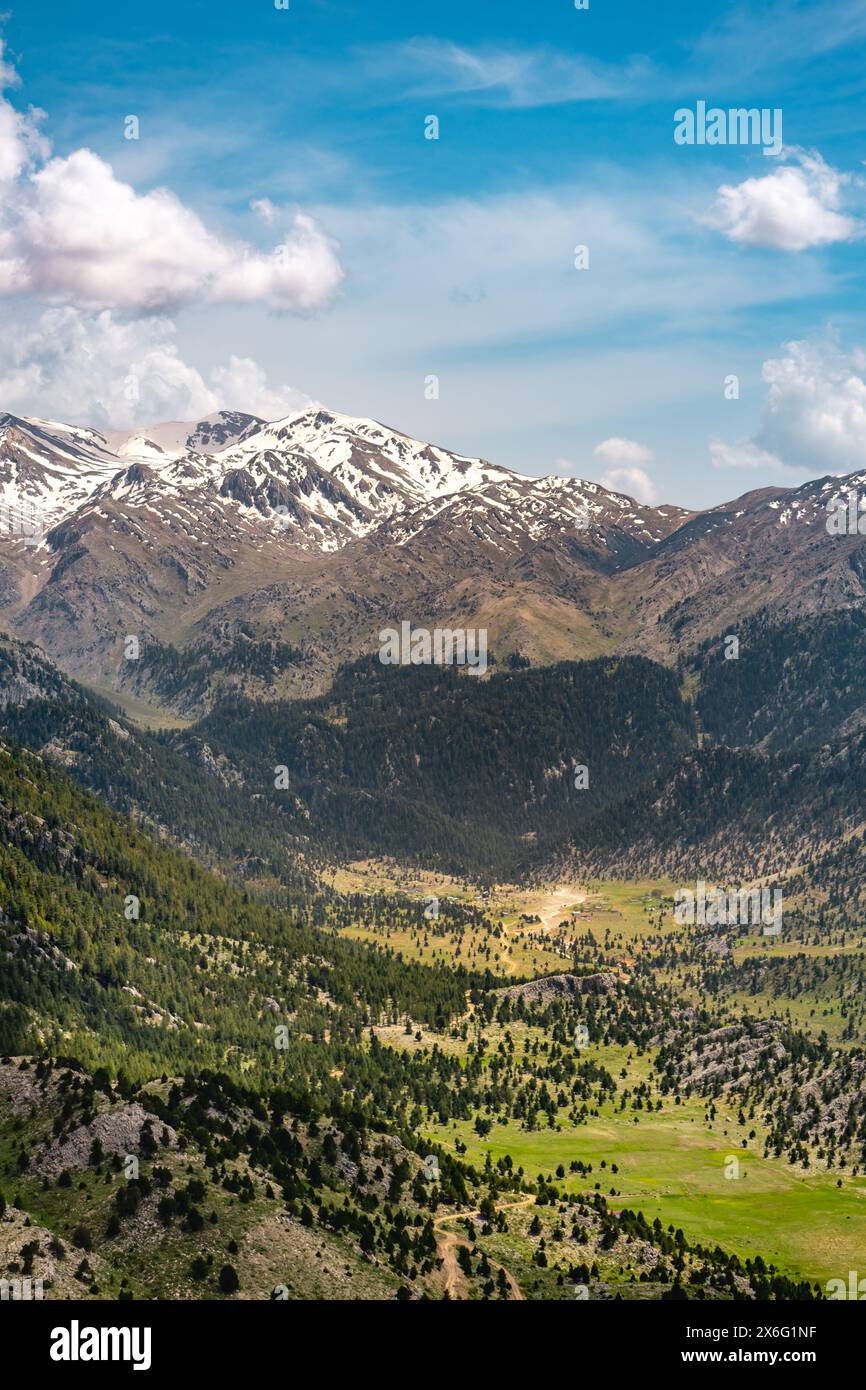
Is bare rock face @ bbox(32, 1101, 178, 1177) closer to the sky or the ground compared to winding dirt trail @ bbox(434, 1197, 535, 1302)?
closer to the sky

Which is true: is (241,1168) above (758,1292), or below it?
above

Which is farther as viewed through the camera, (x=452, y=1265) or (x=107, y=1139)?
(x=452, y=1265)

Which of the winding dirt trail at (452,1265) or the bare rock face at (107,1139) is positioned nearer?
the bare rock face at (107,1139)

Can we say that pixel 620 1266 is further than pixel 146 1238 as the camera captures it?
Yes

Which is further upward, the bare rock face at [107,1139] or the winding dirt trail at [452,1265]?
the bare rock face at [107,1139]

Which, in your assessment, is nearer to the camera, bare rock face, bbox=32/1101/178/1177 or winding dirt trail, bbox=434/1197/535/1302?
bare rock face, bbox=32/1101/178/1177

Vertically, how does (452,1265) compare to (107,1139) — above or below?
below
